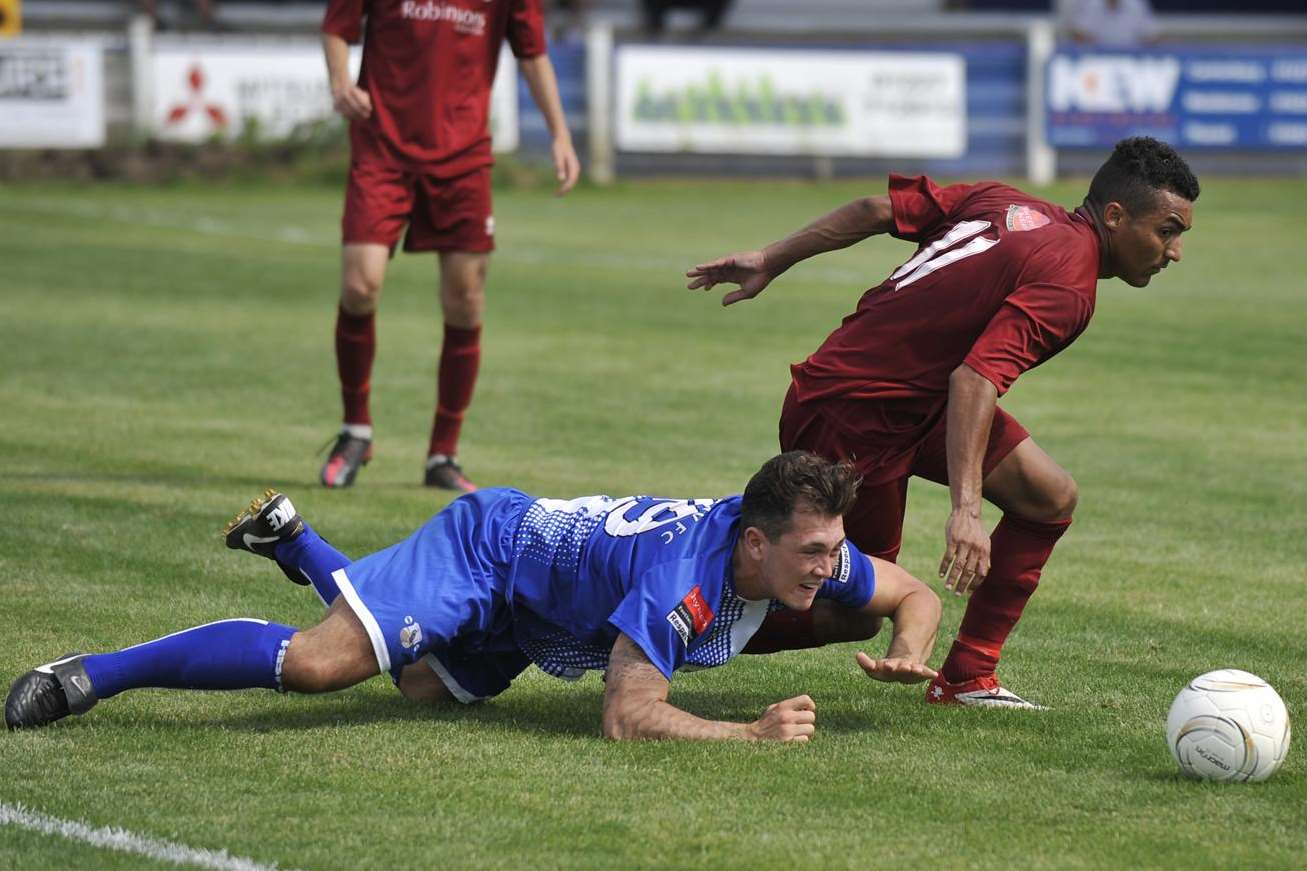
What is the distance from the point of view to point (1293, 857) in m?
4.09

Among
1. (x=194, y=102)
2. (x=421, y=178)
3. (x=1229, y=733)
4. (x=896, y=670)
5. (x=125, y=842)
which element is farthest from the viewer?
(x=194, y=102)

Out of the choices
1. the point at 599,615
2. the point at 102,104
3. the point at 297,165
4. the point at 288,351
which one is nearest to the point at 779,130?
the point at 297,165

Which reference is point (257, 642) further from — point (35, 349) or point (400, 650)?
point (35, 349)

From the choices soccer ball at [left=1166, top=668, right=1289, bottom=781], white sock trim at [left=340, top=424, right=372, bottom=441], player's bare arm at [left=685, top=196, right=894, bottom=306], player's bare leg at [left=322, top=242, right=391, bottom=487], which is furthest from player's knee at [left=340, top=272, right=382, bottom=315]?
soccer ball at [left=1166, top=668, right=1289, bottom=781]

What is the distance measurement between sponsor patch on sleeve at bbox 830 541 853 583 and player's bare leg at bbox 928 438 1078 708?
478mm

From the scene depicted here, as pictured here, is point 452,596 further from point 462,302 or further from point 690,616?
point 462,302

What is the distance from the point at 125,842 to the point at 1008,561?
8.37 ft

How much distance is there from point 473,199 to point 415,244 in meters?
0.32

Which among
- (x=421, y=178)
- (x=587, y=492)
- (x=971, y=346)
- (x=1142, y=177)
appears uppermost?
(x=1142, y=177)

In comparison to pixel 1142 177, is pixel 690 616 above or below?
below

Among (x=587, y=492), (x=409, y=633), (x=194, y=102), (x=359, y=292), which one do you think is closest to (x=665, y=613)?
(x=409, y=633)

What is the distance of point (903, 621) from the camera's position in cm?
509

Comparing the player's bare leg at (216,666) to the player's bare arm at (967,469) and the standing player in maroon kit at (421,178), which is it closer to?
the player's bare arm at (967,469)

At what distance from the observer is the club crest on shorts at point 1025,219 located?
5270 mm
